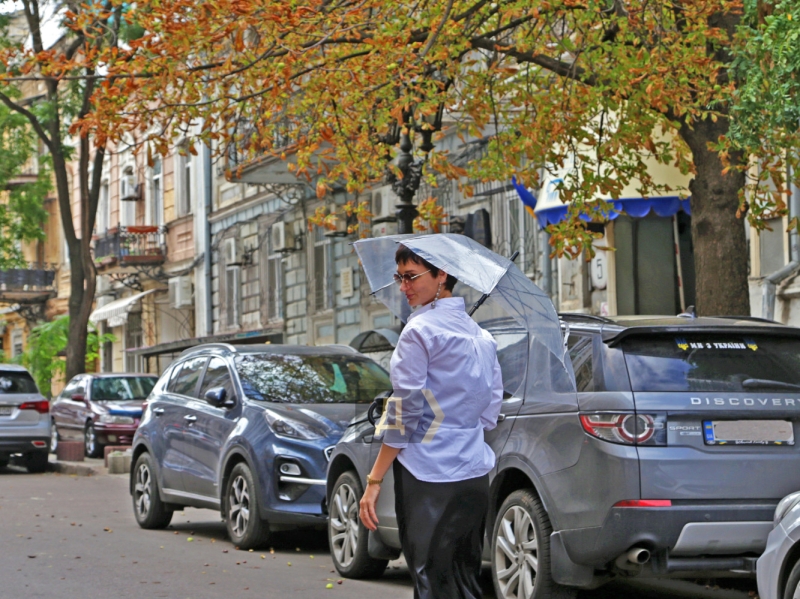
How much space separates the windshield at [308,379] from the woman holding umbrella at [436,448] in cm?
652

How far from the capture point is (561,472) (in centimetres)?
734

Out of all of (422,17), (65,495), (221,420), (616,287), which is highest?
(422,17)

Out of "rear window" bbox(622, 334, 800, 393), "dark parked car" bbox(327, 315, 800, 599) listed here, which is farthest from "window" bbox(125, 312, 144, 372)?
"rear window" bbox(622, 334, 800, 393)

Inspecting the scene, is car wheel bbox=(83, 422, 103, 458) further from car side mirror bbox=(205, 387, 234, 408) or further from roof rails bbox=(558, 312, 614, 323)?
roof rails bbox=(558, 312, 614, 323)

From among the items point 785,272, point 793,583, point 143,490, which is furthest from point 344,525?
point 785,272

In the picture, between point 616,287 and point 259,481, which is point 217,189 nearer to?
point 616,287

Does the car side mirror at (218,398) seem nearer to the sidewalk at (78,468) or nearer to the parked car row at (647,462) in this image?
the parked car row at (647,462)

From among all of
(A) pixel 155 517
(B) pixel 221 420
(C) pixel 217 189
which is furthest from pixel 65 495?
(C) pixel 217 189

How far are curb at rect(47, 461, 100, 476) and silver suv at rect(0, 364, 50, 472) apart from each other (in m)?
0.49

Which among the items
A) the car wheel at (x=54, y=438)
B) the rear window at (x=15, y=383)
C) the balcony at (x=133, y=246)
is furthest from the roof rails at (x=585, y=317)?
the balcony at (x=133, y=246)

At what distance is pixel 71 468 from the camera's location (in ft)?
74.3

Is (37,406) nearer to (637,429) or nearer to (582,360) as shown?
(582,360)

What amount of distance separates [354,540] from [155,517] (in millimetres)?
4056

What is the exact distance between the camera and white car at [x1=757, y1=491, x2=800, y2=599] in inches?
237
